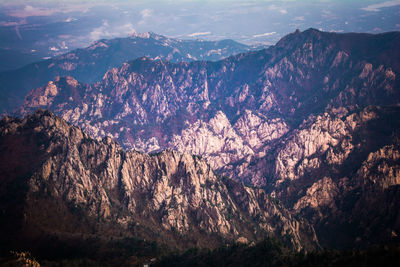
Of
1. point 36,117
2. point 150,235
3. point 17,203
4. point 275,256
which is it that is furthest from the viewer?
point 36,117

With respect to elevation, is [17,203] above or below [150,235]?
above

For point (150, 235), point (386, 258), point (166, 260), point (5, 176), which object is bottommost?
point (150, 235)

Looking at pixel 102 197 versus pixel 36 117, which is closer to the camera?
pixel 102 197

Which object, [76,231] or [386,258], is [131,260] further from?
[386,258]

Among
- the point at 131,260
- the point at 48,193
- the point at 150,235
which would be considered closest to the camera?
the point at 131,260

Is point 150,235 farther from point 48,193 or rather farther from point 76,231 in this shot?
point 48,193

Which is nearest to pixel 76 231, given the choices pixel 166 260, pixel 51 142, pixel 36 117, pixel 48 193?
pixel 48 193

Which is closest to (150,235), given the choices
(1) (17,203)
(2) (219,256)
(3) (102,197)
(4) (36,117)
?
(3) (102,197)

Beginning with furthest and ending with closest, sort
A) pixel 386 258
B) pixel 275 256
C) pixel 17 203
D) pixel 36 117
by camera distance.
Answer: pixel 36 117 < pixel 17 203 < pixel 275 256 < pixel 386 258

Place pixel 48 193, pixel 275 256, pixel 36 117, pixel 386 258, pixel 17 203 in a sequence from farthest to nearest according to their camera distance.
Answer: pixel 36 117, pixel 48 193, pixel 17 203, pixel 275 256, pixel 386 258
